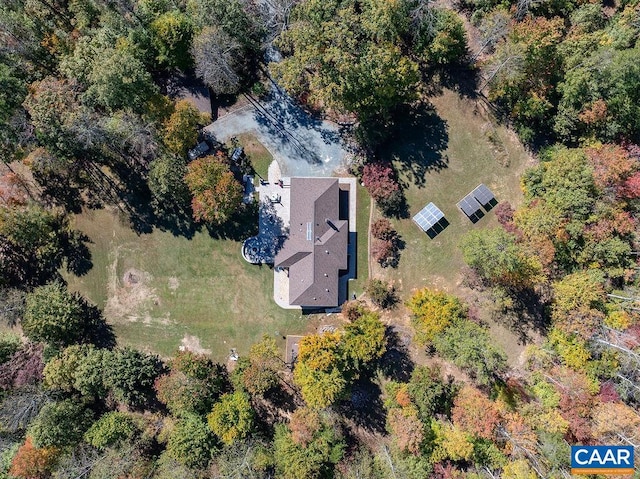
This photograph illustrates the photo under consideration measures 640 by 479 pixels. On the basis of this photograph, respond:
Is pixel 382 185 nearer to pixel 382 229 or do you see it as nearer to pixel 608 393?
pixel 382 229

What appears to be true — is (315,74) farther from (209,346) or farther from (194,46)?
(209,346)

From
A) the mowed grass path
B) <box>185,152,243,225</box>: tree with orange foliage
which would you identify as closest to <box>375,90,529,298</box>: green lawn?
the mowed grass path

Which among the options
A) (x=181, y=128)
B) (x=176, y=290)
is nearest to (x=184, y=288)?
(x=176, y=290)

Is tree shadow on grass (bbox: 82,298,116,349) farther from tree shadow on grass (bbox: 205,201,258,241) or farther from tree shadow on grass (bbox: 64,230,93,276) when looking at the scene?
tree shadow on grass (bbox: 205,201,258,241)

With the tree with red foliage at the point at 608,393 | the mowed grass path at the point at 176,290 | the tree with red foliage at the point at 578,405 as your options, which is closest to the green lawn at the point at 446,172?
the tree with red foliage at the point at 578,405

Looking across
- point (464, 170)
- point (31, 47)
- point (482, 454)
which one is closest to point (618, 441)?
point (482, 454)

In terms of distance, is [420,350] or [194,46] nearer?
[194,46]
